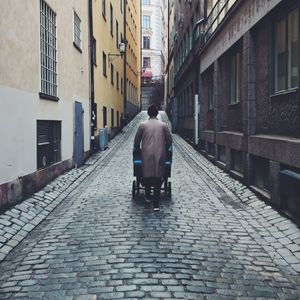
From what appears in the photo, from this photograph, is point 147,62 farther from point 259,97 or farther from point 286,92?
point 286,92

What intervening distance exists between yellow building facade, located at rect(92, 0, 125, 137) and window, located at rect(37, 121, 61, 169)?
267 inches

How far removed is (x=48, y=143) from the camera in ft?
34.1

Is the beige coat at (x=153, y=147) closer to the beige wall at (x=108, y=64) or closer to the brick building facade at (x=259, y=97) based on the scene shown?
the brick building facade at (x=259, y=97)

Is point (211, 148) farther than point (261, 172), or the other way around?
point (211, 148)

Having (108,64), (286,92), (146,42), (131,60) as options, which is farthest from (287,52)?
(146,42)

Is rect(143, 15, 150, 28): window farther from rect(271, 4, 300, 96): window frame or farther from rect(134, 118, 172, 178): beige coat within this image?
rect(134, 118, 172, 178): beige coat

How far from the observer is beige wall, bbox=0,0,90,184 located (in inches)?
287

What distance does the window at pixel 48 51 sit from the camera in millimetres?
9977

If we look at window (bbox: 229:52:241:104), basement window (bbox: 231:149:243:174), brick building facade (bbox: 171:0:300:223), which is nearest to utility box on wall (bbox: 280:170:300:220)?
brick building facade (bbox: 171:0:300:223)

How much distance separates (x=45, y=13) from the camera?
33.5ft

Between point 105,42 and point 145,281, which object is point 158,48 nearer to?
point 105,42

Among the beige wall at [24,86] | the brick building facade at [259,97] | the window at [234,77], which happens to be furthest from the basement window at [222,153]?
the beige wall at [24,86]

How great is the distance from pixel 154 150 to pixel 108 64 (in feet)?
52.2

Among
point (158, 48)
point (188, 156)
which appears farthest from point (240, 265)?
point (158, 48)
